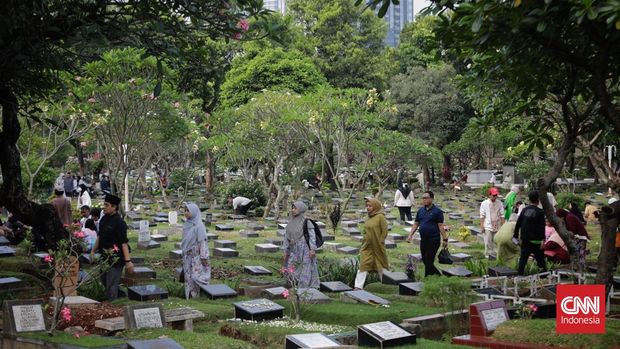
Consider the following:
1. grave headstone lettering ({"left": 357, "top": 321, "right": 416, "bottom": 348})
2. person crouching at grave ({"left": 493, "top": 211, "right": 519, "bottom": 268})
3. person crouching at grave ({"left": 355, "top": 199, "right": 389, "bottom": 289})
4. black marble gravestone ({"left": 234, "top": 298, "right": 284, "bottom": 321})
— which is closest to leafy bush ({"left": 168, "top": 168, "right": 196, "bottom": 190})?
person crouching at grave ({"left": 493, "top": 211, "right": 519, "bottom": 268})

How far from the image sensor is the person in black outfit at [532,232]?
43.9 ft

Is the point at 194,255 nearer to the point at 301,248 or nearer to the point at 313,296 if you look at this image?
the point at 301,248

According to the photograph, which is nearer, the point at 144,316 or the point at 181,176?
the point at 144,316

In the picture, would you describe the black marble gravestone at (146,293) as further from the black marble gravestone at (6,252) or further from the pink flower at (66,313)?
the black marble gravestone at (6,252)

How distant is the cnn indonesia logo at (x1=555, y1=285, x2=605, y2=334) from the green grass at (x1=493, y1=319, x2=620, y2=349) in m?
0.12

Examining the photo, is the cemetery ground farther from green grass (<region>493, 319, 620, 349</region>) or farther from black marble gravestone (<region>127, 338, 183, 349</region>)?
black marble gravestone (<region>127, 338, 183, 349</region>)

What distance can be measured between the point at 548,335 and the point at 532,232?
4973 mm

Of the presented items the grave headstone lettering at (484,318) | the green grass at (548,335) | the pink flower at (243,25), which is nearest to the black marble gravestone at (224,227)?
the pink flower at (243,25)

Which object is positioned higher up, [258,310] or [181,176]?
[181,176]

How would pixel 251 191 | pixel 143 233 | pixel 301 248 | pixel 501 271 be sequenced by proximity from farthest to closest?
1. pixel 251 191
2. pixel 143 233
3. pixel 501 271
4. pixel 301 248

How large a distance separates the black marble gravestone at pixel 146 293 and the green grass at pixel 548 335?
15.5ft

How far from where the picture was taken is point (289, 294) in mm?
11602

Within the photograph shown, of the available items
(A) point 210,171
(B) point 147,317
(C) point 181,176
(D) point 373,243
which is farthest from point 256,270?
(A) point 210,171

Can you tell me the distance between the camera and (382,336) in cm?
831
